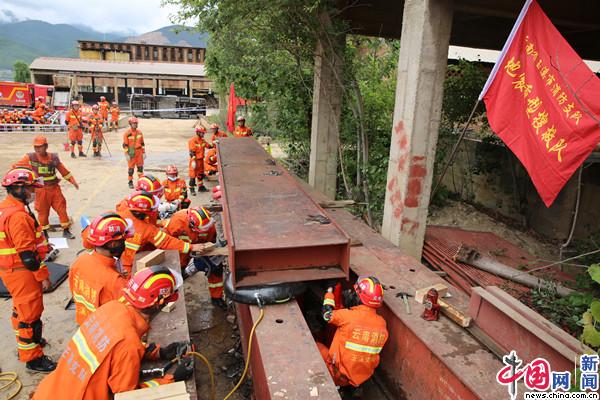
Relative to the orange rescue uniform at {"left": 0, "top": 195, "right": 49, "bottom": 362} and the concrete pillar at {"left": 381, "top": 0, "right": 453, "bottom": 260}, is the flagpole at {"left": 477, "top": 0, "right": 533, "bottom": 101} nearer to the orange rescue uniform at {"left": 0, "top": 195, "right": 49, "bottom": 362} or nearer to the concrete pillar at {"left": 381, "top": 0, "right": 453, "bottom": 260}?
the concrete pillar at {"left": 381, "top": 0, "right": 453, "bottom": 260}

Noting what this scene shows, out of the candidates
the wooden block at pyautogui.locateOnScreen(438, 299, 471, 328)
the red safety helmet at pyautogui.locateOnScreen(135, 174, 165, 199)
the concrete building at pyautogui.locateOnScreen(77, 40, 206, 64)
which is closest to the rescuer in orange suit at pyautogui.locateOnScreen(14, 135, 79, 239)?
the red safety helmet at pyautogui.locateOnScreen(135, 174, 165, 199)

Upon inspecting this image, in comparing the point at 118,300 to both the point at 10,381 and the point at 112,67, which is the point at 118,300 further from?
the point at 112,67

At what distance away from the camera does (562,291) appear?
539 centimetres

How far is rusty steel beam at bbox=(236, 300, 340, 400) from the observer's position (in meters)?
2.72

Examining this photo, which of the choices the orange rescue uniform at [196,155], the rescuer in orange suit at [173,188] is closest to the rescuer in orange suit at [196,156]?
the orange rescue uniform at [196,155]

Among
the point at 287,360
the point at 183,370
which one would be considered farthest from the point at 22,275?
the point at 287,360

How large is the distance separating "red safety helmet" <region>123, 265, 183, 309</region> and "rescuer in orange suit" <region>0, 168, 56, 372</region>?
175 centimetres

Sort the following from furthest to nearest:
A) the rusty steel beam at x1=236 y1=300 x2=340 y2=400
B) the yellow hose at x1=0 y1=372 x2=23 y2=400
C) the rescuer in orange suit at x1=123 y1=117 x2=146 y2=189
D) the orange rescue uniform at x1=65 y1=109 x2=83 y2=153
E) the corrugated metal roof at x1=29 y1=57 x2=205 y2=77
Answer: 1. the corrugated metal roof at x1=29 y1=57 x2=205 y2=77
2. the orange rescue uniform at x1=65 y1=109 x2=83 y2=153
3. the rescuer in orange suit at x1=123 y1=117 x2=146 y2=189
4. the yellow hose at x1=0 y1=372 x2=23 y2=400
5. the rusty steel beam at x1=236 y1=300 x2=340 y2=400

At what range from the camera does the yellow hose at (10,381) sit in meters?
3.79

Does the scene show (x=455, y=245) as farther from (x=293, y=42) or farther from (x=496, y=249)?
(x=293, y=42)

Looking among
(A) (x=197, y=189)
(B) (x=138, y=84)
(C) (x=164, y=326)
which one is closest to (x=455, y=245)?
(C) (x=164, y=326)

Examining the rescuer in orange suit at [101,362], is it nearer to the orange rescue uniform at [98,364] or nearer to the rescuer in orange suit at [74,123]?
the orange rescue uniform at [98,364]

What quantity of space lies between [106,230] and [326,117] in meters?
6.04

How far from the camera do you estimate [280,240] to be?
3.75 meters
